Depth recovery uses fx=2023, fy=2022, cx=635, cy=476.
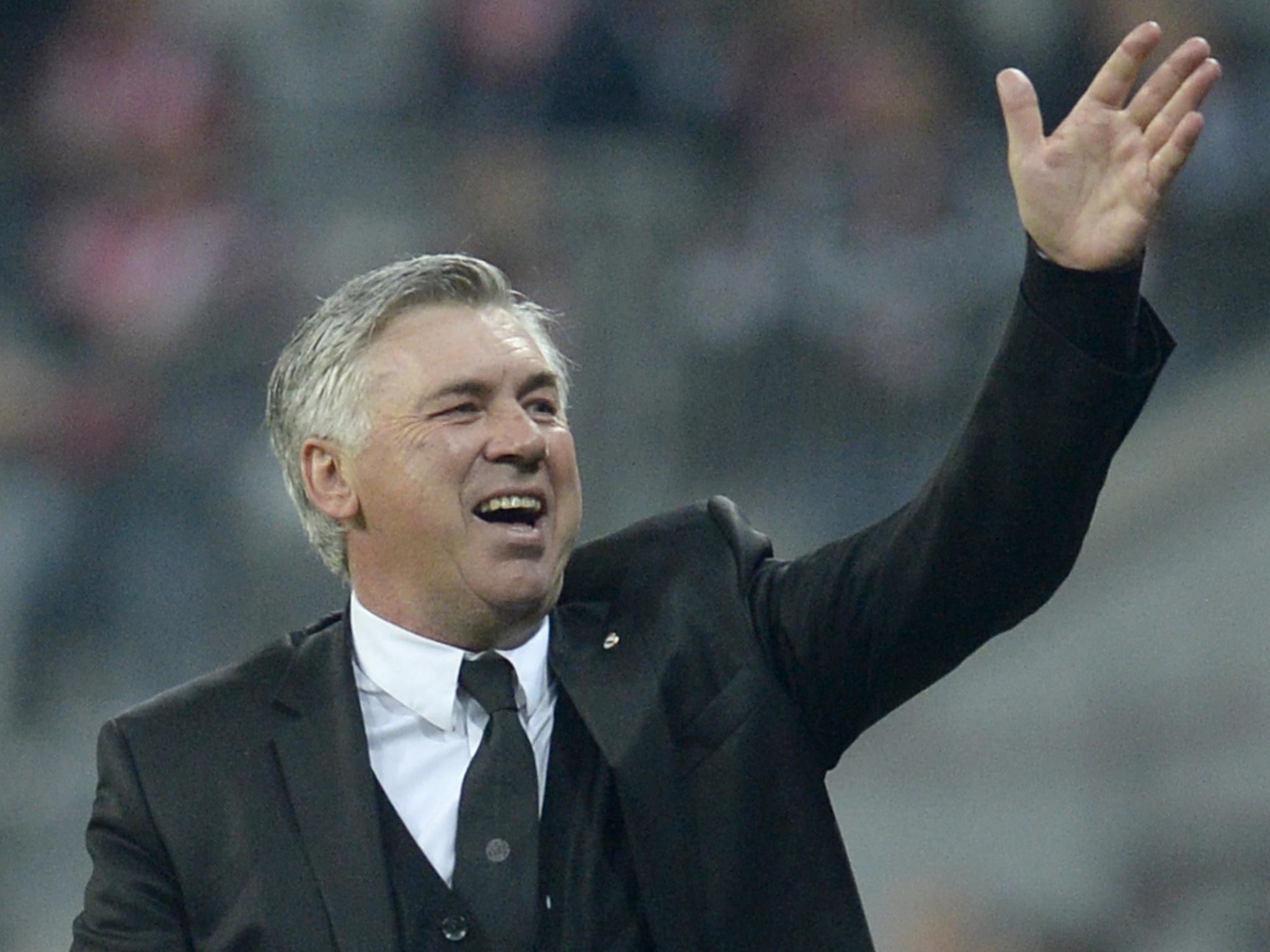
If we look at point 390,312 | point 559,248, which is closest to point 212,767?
point 390,312

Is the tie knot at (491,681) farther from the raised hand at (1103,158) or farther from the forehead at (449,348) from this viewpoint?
the raised hand at (1103,158)

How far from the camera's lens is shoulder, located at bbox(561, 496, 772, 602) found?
1.79m

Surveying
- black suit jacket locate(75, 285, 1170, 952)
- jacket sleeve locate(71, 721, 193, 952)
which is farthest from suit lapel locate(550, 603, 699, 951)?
jacket sleeve locate(71, 721, 193, 952)

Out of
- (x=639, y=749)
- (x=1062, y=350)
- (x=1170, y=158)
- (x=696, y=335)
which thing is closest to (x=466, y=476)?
(x=639, y=749)

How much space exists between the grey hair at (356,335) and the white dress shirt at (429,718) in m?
0.18

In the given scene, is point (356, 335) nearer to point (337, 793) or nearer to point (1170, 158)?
point (337, 793)

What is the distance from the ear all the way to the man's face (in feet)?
0.15

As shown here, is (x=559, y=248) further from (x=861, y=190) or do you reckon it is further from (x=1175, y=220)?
(x=1175, y=220)

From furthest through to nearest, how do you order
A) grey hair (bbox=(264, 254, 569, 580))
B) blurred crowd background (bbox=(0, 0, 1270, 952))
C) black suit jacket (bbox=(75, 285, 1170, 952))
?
blurred crowd background (bbox=(0, 0, 1270, 952))
grey hair (bbox=(264, 254, 569, 580))
black suit jacket (bbox=(75, 285, 1170, 952))

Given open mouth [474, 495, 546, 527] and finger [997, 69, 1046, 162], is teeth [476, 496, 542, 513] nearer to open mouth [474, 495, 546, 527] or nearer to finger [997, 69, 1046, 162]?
open mouth [474, 495, 546, 527]

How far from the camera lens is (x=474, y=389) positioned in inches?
71.4

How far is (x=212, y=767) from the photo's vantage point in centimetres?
173

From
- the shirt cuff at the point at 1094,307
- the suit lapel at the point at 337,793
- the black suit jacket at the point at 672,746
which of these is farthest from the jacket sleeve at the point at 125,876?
the shirt cuff at the point at 1094,307

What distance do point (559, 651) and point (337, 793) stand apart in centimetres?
23
